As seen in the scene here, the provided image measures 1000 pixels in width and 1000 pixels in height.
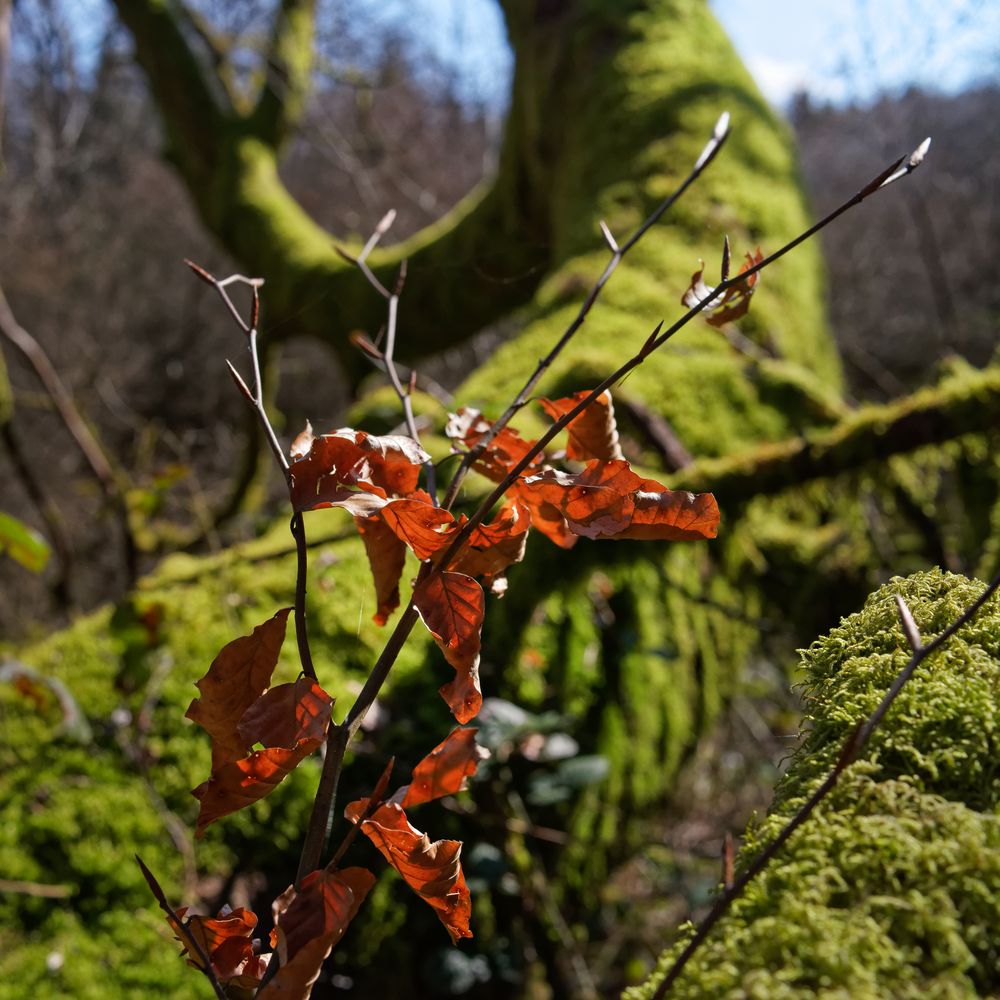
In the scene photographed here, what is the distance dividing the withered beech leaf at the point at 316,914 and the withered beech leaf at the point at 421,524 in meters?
0.25

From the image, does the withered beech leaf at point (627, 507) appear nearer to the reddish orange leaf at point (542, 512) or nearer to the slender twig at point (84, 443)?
the reddish orange leaf at point (542, 512)

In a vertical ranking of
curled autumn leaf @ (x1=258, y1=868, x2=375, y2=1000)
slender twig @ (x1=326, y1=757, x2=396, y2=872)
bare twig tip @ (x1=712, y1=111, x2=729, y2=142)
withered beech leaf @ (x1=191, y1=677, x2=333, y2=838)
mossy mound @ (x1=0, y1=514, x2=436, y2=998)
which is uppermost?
bare twig tip @ (x1=712, y1=111, x2=729, y2=142)

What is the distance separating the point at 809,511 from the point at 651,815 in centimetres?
106

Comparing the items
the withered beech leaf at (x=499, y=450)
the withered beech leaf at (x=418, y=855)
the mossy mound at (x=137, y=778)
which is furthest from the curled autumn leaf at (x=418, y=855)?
the mossy mound at (x=137, y=778)

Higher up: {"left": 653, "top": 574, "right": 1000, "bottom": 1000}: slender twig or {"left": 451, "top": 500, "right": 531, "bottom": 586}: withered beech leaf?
{"left": 451, "top": 500, "right": 531, "bottom": 586}: withered beech leaf

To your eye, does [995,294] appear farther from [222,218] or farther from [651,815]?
[651,815]

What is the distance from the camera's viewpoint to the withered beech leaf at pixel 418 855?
65cm

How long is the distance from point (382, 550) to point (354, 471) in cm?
14

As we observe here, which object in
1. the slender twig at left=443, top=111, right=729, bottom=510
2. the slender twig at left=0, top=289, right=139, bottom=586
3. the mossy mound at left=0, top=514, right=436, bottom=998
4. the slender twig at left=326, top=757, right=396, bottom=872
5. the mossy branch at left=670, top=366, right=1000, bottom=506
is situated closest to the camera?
the slender twig at left=326, top=757, right=396, bottom=872

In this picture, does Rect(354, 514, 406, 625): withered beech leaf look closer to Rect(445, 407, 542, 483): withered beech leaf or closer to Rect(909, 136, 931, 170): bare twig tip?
Rect(445, 407, 542, 483): withered beech leaf

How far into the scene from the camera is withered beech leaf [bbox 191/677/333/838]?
63 centimetres

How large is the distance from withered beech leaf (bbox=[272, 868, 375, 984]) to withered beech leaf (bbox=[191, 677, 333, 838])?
8cm

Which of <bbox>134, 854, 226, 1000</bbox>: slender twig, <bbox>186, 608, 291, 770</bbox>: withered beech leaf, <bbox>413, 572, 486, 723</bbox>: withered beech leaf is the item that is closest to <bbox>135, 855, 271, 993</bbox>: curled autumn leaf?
<bbox>134, 854, 226, 1000</bbox>: slender twig

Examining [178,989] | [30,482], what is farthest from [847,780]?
[30,482]
